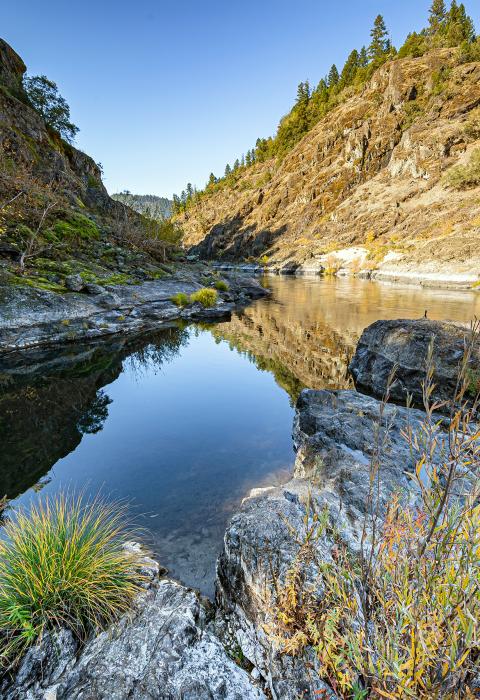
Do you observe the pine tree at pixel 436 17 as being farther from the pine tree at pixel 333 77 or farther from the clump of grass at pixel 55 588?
the clump of grass at pixel 55 588

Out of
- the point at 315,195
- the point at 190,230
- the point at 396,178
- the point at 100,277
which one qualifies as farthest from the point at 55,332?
the point at 190,230

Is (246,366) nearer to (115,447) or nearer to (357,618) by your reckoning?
(115,447)

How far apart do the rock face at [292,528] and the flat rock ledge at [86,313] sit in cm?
1367

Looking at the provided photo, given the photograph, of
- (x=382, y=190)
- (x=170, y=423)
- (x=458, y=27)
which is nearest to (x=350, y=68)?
(x=458, y=27)

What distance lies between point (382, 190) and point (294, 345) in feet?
248

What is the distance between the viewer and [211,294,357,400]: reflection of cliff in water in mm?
11836

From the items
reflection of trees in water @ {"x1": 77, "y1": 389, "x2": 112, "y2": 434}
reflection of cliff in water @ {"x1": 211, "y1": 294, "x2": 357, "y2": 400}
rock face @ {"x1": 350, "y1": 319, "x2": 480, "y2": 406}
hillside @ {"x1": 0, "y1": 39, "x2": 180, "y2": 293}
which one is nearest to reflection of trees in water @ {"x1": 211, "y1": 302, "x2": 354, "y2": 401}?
reflection of cliff in water @ {"x1": 211, "y1": 294, "x2": 357, "y2": 400}

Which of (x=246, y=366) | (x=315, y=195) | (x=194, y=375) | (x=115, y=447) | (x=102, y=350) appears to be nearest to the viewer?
(x=115, y=447)

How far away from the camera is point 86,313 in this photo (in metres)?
17.4

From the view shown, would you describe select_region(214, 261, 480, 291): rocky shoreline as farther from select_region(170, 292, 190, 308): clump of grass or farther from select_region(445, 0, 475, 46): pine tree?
select_region(445, 0, 475, 46): pine tree

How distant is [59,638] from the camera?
2854mm

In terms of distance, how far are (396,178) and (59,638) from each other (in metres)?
90.6

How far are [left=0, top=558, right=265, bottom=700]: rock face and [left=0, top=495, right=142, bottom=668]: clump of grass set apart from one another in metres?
0.14

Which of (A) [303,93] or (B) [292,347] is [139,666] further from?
(A) [303,93]
